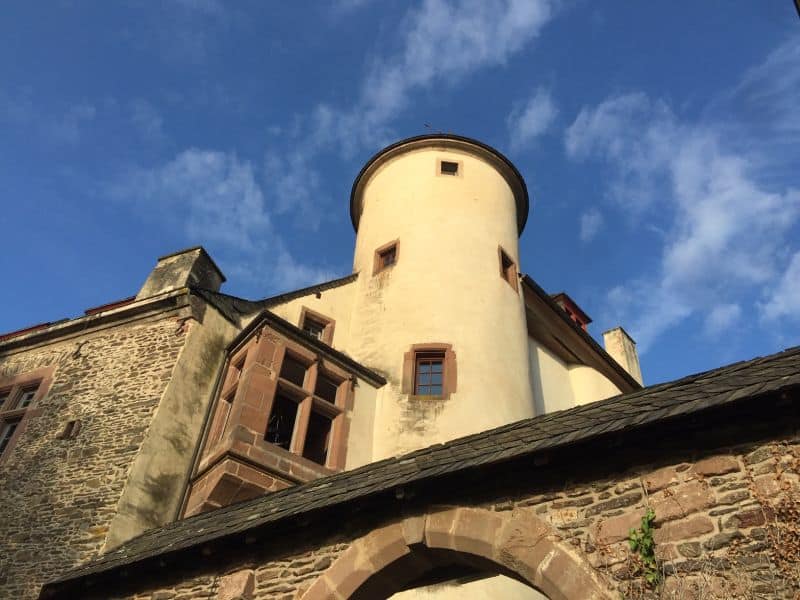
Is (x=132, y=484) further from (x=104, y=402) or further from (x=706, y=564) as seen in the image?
(x=706, y=564)

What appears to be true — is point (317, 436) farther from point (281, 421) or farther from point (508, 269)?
point (508, 269)

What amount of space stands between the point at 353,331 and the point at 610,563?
35.6 ft

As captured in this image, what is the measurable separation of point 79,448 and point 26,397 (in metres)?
2.94

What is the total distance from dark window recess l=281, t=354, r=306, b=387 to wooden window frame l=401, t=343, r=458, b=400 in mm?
2000

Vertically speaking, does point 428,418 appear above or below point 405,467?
above

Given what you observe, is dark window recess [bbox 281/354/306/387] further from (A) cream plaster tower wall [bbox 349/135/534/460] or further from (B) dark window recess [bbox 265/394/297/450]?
(A) cream plaster tower wall [bbox 349/135/534/460]

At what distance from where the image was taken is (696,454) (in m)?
4.94

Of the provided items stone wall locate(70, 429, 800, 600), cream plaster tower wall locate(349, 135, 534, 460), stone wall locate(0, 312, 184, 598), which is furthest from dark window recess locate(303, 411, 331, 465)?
stone wall locate(70, 429, 800, 600)

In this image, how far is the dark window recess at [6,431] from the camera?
42.1 feet

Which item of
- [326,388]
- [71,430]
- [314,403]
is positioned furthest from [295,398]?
[71,430]

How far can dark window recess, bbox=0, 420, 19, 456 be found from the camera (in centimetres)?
1282

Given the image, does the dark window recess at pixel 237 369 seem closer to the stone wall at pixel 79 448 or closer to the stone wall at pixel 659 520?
the stone wall at pixel 79 448

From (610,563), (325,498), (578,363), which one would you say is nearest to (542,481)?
(610,563)

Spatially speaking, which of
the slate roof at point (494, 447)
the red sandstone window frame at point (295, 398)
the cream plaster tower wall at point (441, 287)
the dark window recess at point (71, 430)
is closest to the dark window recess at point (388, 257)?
the cream plaster tower wall at point (441, 287)
